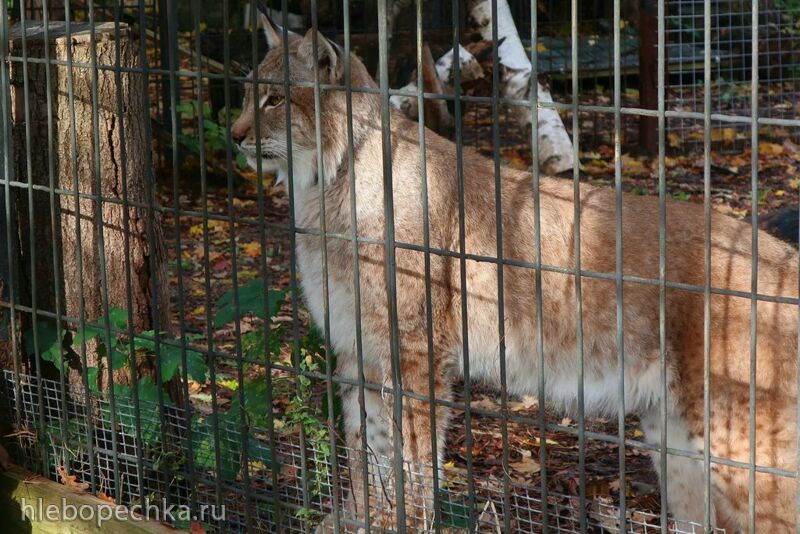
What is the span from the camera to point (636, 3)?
37.0 ft

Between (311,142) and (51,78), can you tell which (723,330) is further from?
(51,78)

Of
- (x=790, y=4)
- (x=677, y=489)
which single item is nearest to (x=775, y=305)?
(x=677, y=489)

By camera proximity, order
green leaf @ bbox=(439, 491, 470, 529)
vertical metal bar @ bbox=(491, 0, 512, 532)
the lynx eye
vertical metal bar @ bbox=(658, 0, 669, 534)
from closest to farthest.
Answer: vertical metal bar @ bbox=(658, 0, 669, 534) < vertical metal bar @ bbox=(491, 0, 512, 532) < green leaf @ bbox=(439, 491, 470, 529) < the lynx eye

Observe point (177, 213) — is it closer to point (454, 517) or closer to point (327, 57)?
point (327, 57)

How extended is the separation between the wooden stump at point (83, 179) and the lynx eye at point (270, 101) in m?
0.51

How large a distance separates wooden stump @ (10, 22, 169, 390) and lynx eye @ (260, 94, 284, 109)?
51 centimetres

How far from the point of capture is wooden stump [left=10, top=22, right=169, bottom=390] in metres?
4.46

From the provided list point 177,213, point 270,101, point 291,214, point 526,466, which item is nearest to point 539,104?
point 291,214

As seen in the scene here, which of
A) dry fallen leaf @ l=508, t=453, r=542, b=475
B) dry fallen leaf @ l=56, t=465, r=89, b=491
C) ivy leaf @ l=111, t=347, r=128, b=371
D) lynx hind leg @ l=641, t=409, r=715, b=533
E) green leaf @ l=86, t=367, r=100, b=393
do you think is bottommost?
dry fallen leaf @ l=508, t=453, r=542, b=475

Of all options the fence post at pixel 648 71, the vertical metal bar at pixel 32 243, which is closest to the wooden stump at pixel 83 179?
the vertical metal bar at pixel 32 243

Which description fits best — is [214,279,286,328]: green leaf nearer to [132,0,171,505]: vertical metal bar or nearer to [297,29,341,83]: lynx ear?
[132,0,171,505]: vertical metal bar

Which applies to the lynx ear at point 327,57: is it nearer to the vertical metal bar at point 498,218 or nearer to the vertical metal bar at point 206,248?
the vertical metal bar at point 206,248

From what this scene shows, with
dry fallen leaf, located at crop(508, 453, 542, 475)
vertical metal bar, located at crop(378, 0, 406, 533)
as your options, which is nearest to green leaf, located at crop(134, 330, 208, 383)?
vertical metal bar, located at crop(378, 0, 406, 533)

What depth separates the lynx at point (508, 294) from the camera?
4.13 metres
